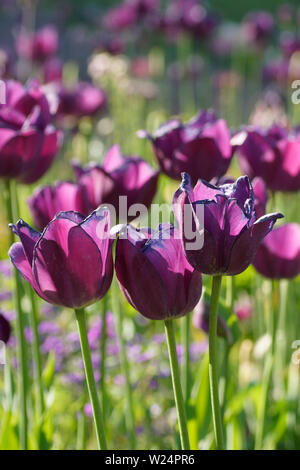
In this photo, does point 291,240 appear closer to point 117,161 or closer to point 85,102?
point 117,161

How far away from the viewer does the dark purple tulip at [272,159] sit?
944 mm

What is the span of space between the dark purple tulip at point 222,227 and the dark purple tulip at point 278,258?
31 centimetres

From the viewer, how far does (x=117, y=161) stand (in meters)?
0.90

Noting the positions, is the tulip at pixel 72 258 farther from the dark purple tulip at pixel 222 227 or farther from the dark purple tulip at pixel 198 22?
the dark purple tulip at pixel 198 22

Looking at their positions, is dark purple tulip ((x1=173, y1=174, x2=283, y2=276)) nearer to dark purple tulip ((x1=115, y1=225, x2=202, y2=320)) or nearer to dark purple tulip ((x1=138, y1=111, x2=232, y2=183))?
dark purple tulip ((x1=115, y1=225, x2=202, y2=320))

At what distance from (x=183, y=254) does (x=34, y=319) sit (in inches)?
15.4

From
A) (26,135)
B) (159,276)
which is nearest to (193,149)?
(26,135)

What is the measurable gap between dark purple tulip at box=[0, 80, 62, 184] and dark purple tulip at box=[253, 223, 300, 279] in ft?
1.04

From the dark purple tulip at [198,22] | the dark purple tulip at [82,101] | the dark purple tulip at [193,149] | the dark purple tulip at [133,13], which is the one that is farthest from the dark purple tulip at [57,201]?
the dark purple tulip at [133,13]

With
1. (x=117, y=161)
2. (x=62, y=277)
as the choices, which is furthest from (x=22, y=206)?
(x=62, y=277)

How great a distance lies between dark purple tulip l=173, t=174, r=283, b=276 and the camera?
564 mm

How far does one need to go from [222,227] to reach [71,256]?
133 millimetres

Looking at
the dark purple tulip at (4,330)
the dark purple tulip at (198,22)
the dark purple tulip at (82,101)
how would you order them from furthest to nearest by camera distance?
the dark purple tulip at (198,22), the dark purple tulip at (82,101), the dark purple tulip at (4,330)

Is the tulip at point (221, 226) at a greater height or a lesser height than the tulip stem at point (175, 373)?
greater
